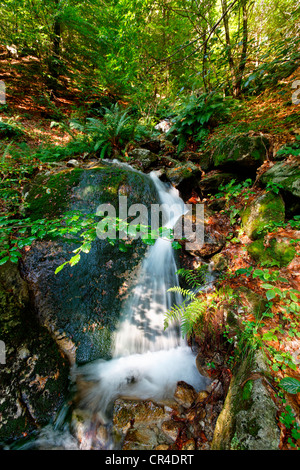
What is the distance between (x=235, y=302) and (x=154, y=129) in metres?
7.39

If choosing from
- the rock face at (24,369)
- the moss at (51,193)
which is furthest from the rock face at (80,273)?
the rock face at (24,369)

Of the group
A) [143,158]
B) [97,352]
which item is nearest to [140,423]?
[97,352]

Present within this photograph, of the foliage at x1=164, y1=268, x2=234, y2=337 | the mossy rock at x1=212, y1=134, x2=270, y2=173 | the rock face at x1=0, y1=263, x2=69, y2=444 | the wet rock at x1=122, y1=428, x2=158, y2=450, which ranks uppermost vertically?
the mossy rock at x1=212, y1=134, x2=270, y2=173

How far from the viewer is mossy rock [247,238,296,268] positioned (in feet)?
7.26

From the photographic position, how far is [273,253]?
7.72 ft

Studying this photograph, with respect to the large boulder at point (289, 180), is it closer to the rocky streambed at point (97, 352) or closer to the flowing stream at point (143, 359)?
the rocky streambed at point (97, 352)

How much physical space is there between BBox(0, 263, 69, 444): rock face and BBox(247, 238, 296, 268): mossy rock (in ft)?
9.81

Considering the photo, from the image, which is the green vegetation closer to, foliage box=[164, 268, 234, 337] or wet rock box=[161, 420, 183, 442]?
foliage box=[164, 268, 234, 337]

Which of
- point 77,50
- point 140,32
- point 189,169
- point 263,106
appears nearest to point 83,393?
point 189,169

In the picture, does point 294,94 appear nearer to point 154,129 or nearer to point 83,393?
point 154,129

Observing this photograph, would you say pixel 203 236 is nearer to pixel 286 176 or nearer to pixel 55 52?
pixel 286 176

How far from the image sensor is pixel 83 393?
2.17 meters

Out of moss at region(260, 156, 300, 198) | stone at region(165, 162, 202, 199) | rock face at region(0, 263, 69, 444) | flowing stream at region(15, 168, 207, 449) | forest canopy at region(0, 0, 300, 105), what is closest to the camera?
rock face at region(0, 263, 69, 444)

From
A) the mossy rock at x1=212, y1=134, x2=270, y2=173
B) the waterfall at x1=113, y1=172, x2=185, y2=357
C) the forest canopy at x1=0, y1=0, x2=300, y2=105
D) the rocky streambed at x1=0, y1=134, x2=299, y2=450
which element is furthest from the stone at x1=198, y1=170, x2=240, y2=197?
the forest canopy at x1=0, y1=0, x2=300, y2=105
